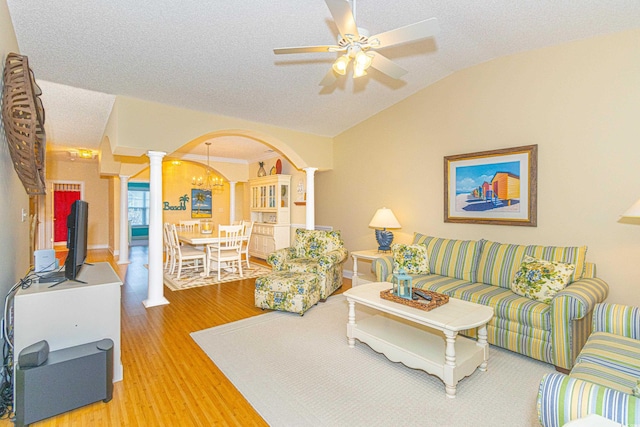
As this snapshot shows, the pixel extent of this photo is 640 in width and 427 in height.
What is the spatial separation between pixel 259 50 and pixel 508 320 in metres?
3.55

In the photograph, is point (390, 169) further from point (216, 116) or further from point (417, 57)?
point (216, 116)

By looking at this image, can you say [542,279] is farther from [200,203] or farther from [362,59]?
[200,203]

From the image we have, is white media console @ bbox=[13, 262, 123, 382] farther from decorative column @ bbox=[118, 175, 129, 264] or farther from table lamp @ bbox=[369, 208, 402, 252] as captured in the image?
decorative column @ bbox=[118, 175, 129, 264]

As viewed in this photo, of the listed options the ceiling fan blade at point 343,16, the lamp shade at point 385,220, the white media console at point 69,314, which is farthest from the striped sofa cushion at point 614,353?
the white media console at point 69,314

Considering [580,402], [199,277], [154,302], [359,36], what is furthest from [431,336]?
[199,277]

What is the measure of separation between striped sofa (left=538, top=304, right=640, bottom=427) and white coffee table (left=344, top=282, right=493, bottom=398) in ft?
2.09

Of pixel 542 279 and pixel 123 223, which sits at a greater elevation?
pixel 123 223

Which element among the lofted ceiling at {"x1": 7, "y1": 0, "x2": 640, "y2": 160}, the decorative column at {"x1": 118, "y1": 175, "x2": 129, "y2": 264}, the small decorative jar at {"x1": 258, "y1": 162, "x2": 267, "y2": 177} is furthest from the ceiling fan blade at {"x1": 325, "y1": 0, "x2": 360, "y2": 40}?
the decorative column at {"x1": 118, "y1": 175, "x2": 129, "y2": 264}

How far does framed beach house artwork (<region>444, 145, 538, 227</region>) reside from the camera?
3443 mm

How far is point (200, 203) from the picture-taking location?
9.66 m

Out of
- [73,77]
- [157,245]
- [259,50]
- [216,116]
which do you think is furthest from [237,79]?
[157,245]

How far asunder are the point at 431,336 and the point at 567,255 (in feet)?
5.28

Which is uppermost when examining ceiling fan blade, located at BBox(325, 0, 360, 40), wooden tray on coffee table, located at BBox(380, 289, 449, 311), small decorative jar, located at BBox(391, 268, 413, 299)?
ceiling fan blade, located at BBox(325, 0, 360, 40)

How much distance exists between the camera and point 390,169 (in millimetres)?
4891
